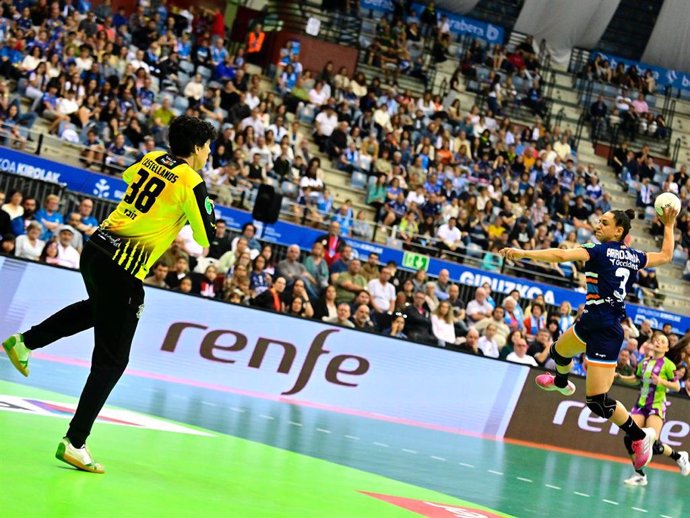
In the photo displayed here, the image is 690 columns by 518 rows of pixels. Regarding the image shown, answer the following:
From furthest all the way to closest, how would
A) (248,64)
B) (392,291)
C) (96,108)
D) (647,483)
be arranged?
(248,64) → (96,108) → (392,291) → (647,483)

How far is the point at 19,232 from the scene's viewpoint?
1562 centimetres

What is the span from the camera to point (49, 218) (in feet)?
54.2

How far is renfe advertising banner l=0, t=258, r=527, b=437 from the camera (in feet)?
45.8

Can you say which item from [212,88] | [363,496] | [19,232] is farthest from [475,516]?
[212,88]

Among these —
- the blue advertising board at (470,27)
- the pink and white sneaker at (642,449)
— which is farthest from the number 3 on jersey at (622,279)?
the blue advertising board at (470,27)

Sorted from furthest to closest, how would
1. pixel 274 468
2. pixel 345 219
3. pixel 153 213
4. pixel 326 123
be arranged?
1. pixel 326 123
2. pixel 345 219
3. pixel 274 468
4. pixel 153 213

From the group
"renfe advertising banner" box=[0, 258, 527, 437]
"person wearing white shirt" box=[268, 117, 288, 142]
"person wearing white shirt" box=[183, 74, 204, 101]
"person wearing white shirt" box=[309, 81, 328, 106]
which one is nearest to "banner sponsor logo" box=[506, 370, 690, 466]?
"renfe advertising banner" box=[0, 258, 527, 437]

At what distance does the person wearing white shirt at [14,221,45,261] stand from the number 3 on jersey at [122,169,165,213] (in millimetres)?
8745

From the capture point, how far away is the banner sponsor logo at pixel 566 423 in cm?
1659

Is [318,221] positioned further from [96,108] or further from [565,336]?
[565,336]

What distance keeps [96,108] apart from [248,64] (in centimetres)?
810

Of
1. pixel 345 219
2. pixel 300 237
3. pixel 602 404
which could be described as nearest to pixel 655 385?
pixel 602 404

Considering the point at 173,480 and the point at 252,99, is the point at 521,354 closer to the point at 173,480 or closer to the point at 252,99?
the point at 252,99

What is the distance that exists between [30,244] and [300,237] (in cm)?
683
